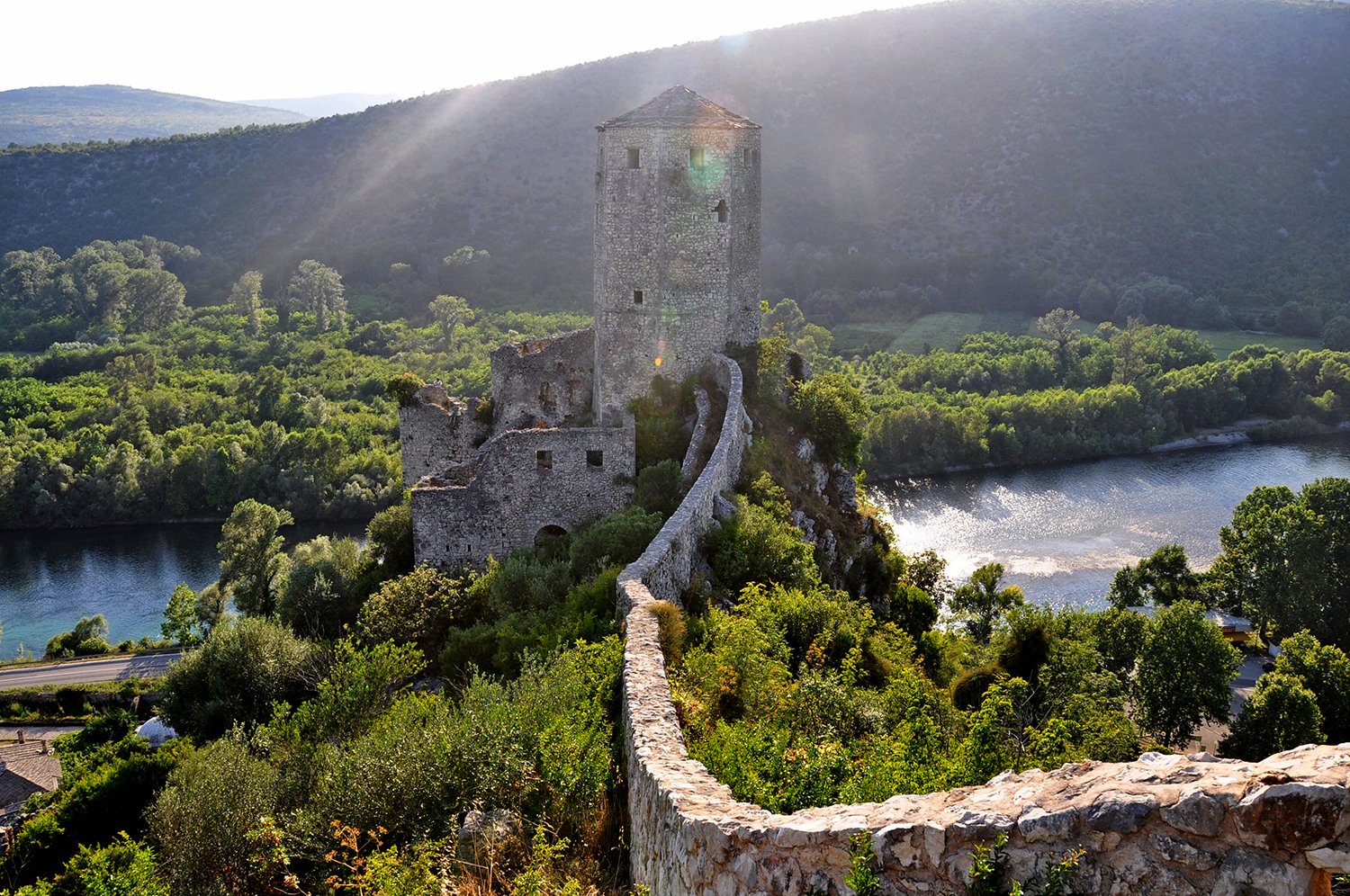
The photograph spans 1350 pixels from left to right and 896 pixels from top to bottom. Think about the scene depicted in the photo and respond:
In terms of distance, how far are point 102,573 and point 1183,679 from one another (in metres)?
43.9

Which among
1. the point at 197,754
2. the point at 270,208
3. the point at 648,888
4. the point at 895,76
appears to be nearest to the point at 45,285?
the point at 270,208

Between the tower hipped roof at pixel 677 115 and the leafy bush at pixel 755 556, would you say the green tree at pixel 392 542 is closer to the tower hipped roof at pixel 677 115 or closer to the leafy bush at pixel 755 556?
the leafy bush at pixel 755 556

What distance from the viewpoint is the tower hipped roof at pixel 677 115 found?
21859 millimetres

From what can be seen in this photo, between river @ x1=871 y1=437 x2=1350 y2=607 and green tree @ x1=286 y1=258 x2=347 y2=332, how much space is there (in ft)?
175

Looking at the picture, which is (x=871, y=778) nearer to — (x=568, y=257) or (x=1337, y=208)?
(x=568, y=257)

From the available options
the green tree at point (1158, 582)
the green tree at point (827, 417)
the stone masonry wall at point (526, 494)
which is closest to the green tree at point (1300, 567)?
the green tree at point (1158, 582)

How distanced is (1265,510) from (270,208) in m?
107

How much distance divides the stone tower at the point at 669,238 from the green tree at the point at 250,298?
72714 millimetres

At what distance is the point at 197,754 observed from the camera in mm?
15359

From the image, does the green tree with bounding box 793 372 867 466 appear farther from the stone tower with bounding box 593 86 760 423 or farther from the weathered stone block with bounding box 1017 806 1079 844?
the weathered stone block with bounding box 1017 806 1079 844

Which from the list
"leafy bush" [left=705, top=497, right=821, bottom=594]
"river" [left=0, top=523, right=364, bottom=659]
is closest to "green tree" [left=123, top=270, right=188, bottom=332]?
"river" [left=0, top=523, right=364, bottom=659]

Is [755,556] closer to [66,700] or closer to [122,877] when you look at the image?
[122,877]

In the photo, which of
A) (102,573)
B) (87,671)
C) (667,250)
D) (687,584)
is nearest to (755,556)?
(687,584)

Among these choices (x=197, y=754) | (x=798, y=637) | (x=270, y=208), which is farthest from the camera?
(x=270, y=208)
